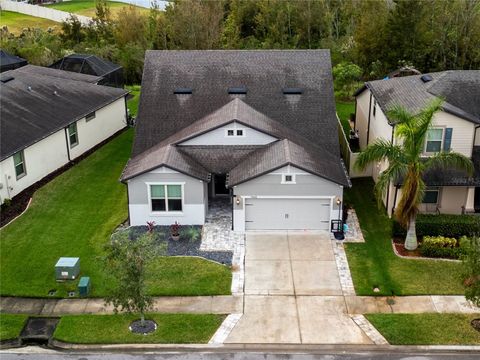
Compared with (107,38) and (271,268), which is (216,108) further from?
(107,38)

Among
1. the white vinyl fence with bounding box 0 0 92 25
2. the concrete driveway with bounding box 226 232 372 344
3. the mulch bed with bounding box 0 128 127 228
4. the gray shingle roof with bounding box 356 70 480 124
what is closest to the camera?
the concrete driveway with bounding box 226 232 372 344

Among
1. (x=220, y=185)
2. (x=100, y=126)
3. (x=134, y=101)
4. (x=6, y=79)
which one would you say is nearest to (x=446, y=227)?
(x=220, y=185)

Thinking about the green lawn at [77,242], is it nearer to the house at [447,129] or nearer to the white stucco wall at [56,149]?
the white stucco wall at [56,149]

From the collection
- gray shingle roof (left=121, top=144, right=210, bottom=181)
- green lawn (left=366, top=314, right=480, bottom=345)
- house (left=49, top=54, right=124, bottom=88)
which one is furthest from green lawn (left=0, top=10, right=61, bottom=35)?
green lawn (left=366, top=314, right=480, bottom=345)

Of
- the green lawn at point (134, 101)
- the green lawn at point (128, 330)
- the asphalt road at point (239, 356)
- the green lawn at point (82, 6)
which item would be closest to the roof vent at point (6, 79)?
the green lawn at point (134, 101)

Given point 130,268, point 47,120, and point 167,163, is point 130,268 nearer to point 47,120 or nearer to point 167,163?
point 167,163

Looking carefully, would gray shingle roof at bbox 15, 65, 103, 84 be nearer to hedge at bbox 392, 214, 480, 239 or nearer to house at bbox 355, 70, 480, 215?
house at bbox 355, 70, 480, 215
